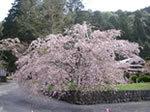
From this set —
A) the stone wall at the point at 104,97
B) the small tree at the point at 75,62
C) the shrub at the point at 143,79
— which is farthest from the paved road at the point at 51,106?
the shrub at the point at 143,79

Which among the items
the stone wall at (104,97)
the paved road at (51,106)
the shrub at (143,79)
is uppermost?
the shrub at (143,79)

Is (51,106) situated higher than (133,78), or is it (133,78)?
(133,78)

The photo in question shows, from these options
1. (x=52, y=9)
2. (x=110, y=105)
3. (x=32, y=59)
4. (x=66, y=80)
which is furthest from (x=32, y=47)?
(x=52, y=9)

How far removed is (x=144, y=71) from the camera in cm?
3916

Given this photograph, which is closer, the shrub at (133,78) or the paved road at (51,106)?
the paved road at (51,106)

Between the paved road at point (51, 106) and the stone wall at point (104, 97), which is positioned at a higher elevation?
the stone wall at point (104, 97)

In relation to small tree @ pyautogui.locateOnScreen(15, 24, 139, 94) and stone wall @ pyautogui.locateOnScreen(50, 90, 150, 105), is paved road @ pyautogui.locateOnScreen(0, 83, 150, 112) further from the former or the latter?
small tree @ pyautogui.locateOnScreen(15, 24, 139, 94)

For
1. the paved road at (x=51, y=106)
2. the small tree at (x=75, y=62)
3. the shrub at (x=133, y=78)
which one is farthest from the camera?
the shrub at (x=133, y=78)

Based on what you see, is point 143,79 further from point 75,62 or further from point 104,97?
point 75,62

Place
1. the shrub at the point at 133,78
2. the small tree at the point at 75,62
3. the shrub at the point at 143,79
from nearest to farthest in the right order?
the small tree at the point at 75,62 → the shrub at the point at 143,79 → the shrub at the point at 133,78

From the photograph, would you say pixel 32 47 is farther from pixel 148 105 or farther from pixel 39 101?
pixel 148 105

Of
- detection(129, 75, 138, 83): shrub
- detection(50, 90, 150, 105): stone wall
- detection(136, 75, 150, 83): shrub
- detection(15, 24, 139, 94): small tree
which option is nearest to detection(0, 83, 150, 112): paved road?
detection(50, 90, 150, 105): stone wall

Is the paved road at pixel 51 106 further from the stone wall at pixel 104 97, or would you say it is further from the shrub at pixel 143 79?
the shrub at pixel 143 79

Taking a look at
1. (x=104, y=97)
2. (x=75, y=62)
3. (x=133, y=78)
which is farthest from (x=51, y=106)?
(x=133, y=78)
